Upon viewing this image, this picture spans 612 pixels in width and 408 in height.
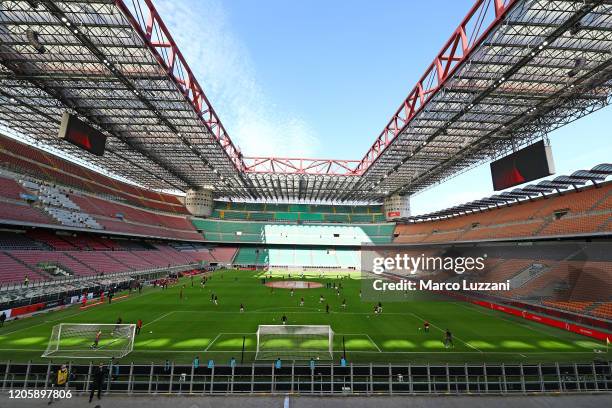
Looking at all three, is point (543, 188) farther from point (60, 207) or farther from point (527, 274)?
point (60, 207)

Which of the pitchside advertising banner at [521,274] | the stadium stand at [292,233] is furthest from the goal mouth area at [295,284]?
the stadium stand at [292,233]

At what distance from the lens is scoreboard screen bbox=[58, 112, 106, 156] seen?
24.9 metres

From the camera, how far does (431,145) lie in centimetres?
3797

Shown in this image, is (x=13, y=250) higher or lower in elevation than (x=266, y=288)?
higher

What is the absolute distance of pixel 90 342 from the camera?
16.1 m

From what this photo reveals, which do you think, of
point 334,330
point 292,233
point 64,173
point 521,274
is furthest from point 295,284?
point 64,173

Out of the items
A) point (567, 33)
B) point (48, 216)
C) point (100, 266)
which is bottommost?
point (100, 266)

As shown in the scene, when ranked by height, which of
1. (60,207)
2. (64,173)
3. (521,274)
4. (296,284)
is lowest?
(296,284)

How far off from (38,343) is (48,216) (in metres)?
26.0

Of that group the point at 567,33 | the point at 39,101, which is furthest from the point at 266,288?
the point at 567,33

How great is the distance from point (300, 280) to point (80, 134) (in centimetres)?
3613

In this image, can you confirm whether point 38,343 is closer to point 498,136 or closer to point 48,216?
point 48,216

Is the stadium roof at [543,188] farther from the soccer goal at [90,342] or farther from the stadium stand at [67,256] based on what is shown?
the stadium stand at [67,256]

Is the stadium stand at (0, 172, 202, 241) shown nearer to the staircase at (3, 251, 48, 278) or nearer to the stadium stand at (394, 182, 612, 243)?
the staircase at (3, 251, 48, 278)
